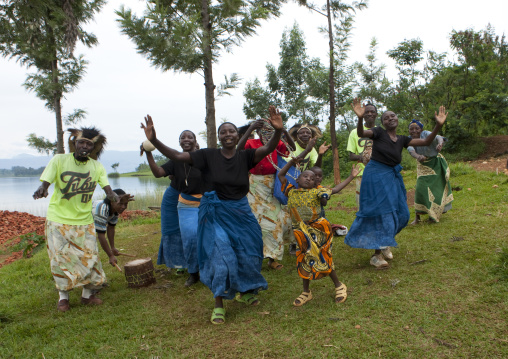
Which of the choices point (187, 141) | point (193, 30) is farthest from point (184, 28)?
point (187, 141)

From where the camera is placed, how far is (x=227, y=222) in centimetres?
381

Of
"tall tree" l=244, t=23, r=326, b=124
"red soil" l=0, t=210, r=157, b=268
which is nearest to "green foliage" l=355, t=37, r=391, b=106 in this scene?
"tall tree" l=244, t=23, r=326, b=124

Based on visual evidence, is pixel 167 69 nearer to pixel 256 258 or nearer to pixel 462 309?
Result: pixel 256 258

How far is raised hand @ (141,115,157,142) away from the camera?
135 inches

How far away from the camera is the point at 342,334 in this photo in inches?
125

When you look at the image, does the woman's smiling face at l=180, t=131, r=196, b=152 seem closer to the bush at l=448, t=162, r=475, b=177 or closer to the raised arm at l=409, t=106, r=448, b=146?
the raised arm at l=409, t=106, r=448, b=146

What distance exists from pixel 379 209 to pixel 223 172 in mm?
2169

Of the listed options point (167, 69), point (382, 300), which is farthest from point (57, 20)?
point (382, 300)

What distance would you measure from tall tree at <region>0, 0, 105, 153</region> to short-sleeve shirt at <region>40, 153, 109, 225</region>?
10.1 metres

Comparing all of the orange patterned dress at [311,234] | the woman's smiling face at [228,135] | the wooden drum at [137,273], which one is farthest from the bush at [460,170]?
the wooden drum at [137,273]

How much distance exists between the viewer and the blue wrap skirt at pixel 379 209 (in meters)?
4.70

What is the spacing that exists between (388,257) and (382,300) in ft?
4.34

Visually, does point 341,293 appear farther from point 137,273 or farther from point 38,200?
point 38,200

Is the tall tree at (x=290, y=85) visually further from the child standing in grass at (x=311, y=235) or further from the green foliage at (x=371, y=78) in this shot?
the child standing in grass at (x=311, y=235)
